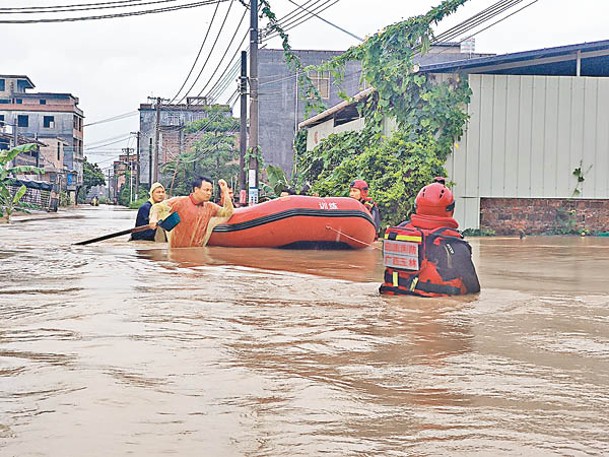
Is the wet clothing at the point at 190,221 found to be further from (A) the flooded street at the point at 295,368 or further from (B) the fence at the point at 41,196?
(B) the fence at the point at 41,196

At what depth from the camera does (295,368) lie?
4.63 meters

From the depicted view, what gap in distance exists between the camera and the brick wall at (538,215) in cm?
1916

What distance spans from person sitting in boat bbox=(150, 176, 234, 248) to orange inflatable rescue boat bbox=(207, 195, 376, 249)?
27 centimetres

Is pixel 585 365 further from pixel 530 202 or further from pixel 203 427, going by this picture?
pixel 530 202

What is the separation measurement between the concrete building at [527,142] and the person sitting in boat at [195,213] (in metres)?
6.57

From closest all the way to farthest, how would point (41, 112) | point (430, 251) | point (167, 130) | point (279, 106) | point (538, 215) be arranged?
point (430, 251) < point (538, 215) < point (279, 106) < point (167, 130) < point (41, 112)

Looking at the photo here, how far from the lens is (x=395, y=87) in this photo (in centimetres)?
1900

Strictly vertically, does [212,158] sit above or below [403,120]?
above

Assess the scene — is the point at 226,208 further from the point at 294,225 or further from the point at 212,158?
the point at 212,158

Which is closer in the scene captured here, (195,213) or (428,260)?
(428,260)

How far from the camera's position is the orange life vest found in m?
7.39

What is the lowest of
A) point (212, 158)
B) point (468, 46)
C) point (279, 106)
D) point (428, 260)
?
point (428, 260)

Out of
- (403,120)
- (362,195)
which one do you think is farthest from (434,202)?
(403,120)

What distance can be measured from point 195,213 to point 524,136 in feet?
27.4
